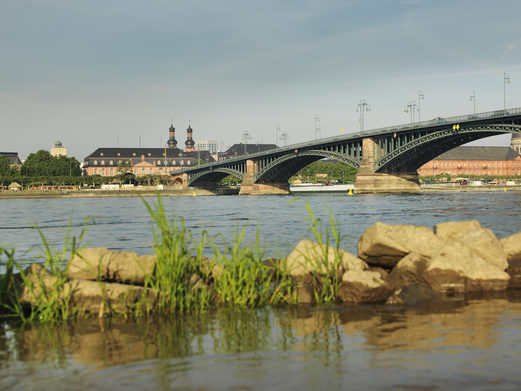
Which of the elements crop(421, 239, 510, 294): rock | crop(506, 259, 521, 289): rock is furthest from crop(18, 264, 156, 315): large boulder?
crop(506, 259, 521, 289): rock

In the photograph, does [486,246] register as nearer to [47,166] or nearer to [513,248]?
[513,248]

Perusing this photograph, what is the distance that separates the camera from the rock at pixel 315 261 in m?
9.77

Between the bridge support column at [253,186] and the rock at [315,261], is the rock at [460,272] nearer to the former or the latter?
the rock at [315,261]

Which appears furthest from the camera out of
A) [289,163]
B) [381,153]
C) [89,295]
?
[289,163]

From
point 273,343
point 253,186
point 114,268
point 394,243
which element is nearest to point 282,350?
point 273,343

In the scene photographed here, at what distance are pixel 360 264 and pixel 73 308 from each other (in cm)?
520

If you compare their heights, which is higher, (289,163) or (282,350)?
(289,163)

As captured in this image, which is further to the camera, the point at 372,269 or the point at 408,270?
the point at 372,269

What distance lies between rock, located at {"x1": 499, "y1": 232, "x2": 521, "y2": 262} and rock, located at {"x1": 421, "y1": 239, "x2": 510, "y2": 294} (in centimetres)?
144

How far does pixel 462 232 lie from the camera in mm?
12078

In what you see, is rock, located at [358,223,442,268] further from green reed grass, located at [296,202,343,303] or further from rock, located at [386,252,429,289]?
green reed grass, located at [296,202,343,303]

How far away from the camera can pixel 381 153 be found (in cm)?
8975

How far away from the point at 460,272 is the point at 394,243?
134cm

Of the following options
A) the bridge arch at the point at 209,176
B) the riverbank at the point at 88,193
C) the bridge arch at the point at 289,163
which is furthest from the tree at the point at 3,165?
the bridge arch at the point at 289,163
